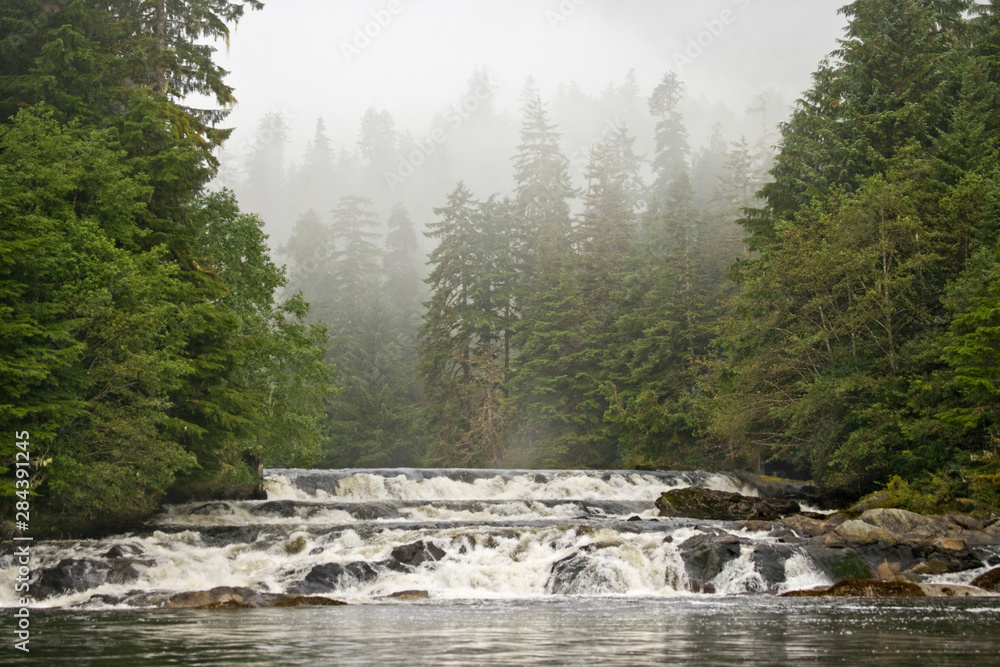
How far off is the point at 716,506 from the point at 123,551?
16.3m

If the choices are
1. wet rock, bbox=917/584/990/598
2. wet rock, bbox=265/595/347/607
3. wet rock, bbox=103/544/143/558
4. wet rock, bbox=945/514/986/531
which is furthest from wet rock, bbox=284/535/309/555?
wet rock, bbox=945/514/986/531

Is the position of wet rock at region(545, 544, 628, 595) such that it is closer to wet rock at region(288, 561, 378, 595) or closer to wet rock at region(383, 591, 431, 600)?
wet rock at region(383, 591, 431, 600)

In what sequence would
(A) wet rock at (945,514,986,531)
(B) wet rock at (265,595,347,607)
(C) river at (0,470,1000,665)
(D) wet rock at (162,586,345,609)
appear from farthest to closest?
(A) wet rock at (945,514,986,531) < (B) wet rock at (265,595,347,607) < (D) wet rock at (162,586,345,609) < (C) river at (0,470,1000,665)

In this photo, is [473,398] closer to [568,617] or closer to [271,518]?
[271,518]

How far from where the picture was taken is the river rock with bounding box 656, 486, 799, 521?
23031mm

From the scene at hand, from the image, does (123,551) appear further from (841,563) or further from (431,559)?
(841,563)

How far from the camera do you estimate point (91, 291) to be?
16.7 meters

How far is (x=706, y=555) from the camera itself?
15.9 metres

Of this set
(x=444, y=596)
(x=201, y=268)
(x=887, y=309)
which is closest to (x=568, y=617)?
(x=444, y=596)

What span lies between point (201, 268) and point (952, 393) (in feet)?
76.5

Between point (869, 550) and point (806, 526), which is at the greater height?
point (806, 526)

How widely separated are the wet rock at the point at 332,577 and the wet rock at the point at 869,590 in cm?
806

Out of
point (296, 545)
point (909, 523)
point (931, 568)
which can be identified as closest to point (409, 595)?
point (296, 545)

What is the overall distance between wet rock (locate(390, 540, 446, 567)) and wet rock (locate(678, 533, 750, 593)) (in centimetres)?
514
